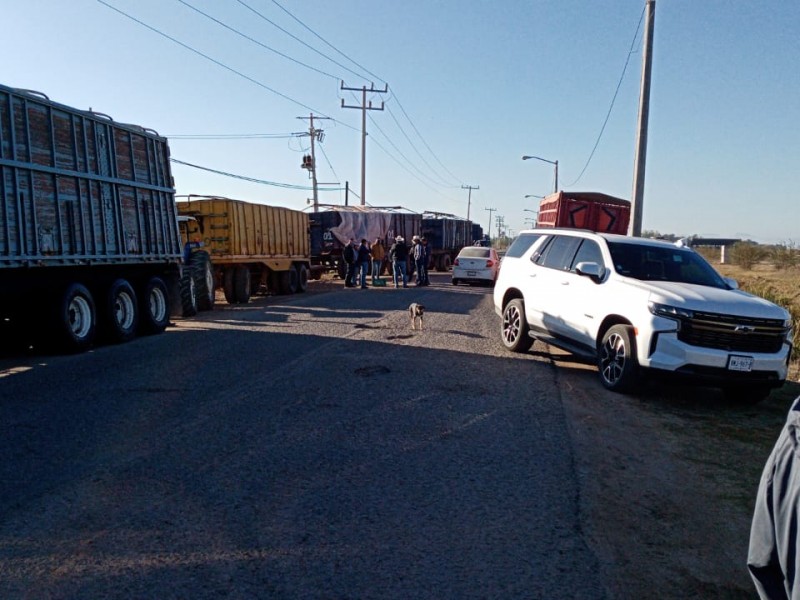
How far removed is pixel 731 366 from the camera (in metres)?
7.66

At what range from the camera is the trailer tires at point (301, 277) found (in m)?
26.8

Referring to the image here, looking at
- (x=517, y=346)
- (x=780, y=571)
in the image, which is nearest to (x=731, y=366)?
(x=517, y=346)

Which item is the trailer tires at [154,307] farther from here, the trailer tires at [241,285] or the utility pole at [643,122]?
the utility pole at [643,122]

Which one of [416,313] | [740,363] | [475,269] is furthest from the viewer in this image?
[475,269]

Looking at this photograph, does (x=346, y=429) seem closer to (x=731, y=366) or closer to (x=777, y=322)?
(x=731, y=366)

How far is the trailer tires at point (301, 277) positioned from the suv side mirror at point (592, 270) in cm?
1851

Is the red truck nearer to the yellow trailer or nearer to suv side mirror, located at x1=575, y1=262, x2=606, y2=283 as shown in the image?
the yellow trailer

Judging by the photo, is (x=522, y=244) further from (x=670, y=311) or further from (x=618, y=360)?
(x=670, y=311)

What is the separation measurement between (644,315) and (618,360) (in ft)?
2.24

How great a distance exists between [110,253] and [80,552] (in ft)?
29.9

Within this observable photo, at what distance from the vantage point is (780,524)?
6.26 feet

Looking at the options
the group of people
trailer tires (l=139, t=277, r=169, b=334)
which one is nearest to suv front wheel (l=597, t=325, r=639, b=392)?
trailer tires (l=139, t=277, r=169, b=334)

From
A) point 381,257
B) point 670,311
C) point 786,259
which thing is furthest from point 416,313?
point 786,259

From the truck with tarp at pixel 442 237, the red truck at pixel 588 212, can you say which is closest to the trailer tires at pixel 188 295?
the red truck at pixel 588 212
